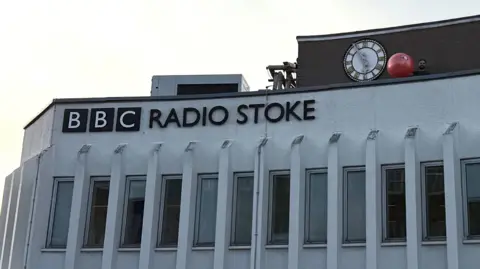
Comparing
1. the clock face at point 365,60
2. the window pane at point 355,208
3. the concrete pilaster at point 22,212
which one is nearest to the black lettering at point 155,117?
the concrete pilaster at point 22,212

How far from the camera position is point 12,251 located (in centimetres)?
2039

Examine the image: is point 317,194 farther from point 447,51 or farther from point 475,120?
point 447,51

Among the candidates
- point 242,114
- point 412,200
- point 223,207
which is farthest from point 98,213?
point 412,200

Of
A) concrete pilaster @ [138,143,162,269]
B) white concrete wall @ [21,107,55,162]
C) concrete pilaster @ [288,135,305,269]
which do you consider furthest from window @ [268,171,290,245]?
white concrete wall @ [21,107,55,162]

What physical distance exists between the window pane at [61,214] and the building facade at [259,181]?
0.11ft

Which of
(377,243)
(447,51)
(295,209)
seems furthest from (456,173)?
(447,51)

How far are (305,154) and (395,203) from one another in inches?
100

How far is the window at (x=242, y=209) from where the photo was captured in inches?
740

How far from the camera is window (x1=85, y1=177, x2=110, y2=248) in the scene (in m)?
19.9

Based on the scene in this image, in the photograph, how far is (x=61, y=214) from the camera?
66.5 feet

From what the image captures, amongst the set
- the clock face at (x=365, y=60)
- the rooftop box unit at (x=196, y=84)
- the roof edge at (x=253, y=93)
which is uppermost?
the clock face at (x=365, y=60)

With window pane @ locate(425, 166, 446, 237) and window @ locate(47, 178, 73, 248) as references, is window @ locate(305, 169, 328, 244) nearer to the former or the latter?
window pane @ locate(425, 166, 446, 237)

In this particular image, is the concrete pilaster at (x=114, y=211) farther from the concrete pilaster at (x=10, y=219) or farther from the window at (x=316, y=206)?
the window at (x=316, y=206)

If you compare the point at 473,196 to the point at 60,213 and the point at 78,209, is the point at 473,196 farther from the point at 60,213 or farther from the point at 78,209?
the point at 60,213
